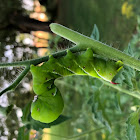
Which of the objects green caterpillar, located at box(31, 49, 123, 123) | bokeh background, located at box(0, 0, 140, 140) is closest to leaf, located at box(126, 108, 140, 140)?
green caterpillar, located at box(31, 49, 123, 123)

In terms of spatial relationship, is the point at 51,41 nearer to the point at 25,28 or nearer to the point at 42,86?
the point at 25,28

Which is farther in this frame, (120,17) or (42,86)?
(120,17)

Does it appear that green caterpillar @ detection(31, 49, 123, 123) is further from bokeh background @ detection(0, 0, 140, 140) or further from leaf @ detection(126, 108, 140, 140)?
bokeh background @ detection(0, 0, 140, 140)

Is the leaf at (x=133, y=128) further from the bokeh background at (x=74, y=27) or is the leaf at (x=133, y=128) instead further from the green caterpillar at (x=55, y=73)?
the bokeh background at (x=74, y=27)

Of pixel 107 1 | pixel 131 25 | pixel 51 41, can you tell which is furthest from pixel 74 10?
pixel 51 41

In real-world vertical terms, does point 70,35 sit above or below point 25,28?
above

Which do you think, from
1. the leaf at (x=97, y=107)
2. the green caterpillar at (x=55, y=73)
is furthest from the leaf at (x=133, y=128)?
the leaf at (x=97, y=107)
